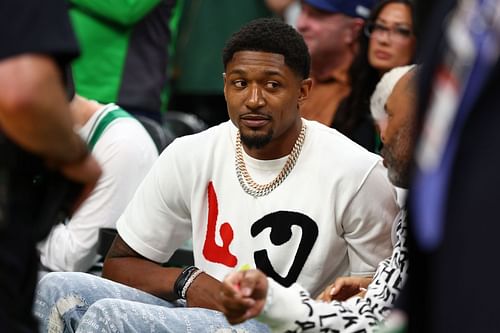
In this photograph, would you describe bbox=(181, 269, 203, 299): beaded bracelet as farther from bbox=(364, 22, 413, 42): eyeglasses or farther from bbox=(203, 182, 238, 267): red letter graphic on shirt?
bbox=(364, 22, 413, 42): eyeglasses

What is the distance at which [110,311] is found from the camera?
3.48 meters

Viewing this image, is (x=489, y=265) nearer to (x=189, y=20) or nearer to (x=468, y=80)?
(x=468, y=80)

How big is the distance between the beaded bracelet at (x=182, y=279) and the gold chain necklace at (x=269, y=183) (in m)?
0.32

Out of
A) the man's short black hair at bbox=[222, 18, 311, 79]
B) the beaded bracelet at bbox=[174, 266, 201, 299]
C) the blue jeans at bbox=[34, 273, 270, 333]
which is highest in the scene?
the man's short black hair at bbox=[222, 18, 311, 79]

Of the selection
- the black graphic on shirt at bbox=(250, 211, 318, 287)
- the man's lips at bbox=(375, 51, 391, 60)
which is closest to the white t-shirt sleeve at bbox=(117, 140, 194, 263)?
the black graphic on shirt at bbox=(250, 211, 318, 287)

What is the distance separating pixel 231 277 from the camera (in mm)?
2703

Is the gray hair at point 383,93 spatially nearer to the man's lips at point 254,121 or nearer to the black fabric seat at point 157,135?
the man's lips at point 254,121

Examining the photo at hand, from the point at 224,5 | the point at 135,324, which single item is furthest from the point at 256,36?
the point at 224,5

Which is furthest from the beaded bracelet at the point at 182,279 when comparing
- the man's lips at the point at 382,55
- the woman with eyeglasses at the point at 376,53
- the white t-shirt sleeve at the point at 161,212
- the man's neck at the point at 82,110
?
the man's lips at the point at 382,55

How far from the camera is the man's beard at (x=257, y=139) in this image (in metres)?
3.80

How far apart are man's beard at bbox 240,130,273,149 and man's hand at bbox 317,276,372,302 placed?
1.93 ft

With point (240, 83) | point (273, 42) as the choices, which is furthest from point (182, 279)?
point (273, 42)

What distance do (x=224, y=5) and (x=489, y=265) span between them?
5745mm

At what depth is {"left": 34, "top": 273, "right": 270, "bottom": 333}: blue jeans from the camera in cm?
348
